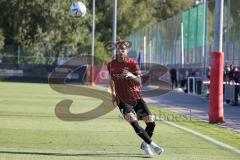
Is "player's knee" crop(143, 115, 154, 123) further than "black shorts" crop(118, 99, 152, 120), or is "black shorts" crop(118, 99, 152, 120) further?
"player's knee" crop(143, 115, 154, 123)

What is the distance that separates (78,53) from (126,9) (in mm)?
17890

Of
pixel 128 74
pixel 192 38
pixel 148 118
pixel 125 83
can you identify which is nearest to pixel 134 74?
pixel 128 74

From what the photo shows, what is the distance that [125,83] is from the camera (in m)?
12.2

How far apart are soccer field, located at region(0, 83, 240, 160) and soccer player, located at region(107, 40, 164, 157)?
18.2 inches

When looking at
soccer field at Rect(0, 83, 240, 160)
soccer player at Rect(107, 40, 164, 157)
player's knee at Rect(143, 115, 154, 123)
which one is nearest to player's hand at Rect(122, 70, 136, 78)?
soccer player at Rect(107, 40, 164, 157)

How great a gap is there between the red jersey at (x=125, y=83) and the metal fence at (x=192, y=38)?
22871 mm

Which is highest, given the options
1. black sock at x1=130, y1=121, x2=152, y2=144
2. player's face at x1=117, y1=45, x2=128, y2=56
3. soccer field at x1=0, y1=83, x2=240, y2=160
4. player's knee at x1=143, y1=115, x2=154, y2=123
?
player's face at x1=117, y1=45, x2=128, y2=56

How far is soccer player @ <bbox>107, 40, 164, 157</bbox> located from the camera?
39.5 ft

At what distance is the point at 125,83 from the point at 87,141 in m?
→ 2.44

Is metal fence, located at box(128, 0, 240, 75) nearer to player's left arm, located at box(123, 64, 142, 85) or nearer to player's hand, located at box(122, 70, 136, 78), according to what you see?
player's left arm, located at box(123, 64, 142, 85)

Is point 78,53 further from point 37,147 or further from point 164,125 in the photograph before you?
point 37,147

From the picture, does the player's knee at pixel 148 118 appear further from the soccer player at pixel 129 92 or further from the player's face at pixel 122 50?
the player's face at pixel 122 50

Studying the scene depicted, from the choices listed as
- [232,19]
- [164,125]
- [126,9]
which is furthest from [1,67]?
[164,125]

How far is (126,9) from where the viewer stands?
283ft
